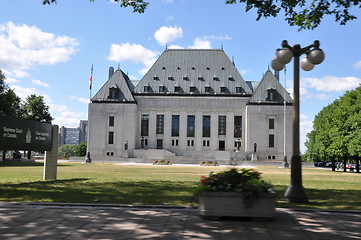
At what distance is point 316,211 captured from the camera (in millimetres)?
9766

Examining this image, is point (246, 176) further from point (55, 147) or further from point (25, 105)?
point (25, 105)

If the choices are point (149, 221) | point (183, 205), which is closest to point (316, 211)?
point (183, 205)

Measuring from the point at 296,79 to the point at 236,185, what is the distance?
5.99 meters

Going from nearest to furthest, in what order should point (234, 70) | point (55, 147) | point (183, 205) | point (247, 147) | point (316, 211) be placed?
point (316, 211) < point (183, 205) < point (55, 147) < point (247, 147) < point (234, 70)

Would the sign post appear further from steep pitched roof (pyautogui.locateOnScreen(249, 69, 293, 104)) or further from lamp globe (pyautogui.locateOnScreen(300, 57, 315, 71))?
steep pitched roof (pyautogui.locateOnScreen(249, 69, 293, 104))

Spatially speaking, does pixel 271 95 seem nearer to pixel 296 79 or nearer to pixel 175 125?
pixel 175 125

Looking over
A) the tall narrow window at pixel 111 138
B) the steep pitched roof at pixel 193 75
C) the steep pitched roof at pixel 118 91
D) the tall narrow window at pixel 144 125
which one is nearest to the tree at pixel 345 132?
the steep pitched roof at pixel 193 75

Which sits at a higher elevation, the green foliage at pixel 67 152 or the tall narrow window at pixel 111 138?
the tall narrow window at pixel 111 138

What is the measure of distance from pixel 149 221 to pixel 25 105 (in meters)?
72.1

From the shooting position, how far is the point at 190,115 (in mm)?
91875

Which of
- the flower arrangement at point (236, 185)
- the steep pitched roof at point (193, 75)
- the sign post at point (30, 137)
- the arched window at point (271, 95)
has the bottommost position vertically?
the flower arrangement at point (236, 185)

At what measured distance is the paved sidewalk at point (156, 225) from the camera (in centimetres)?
684

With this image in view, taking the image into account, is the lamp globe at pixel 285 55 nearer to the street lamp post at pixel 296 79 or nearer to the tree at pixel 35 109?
the street lamp post at pixel 296 79

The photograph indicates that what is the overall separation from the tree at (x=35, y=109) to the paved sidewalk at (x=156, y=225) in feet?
220
